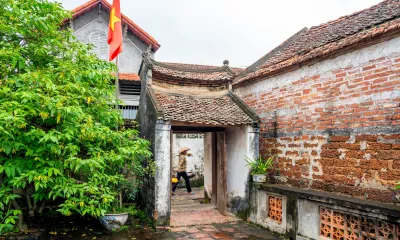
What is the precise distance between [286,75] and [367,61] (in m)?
2.00

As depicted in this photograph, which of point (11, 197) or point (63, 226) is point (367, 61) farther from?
point (63, 226)

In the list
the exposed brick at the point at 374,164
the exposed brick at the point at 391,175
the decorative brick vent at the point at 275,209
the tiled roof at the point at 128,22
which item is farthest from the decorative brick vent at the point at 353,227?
the tiled roof at the point at 128,22

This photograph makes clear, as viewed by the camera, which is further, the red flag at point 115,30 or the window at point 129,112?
the window at point 129,112

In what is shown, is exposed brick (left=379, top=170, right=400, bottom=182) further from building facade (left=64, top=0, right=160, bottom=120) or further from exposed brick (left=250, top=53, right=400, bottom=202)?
building facade (left=64, top=0, right=160, bottom=120)

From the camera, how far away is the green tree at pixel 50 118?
421 cm

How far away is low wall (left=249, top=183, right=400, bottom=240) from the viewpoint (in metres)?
4.18

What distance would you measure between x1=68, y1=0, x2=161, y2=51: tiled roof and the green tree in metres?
7.38

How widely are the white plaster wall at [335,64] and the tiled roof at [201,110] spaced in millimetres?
867

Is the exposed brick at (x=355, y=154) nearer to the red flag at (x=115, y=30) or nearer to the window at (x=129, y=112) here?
the red flag at (x=115, y=30)

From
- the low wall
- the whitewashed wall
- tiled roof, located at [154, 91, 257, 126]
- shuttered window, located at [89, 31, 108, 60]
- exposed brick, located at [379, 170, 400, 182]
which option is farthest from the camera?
the whitewashed wall

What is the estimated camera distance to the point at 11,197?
4355 mm

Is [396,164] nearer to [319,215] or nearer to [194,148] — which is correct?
[319,215]

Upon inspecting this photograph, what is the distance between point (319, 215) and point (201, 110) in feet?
11.5

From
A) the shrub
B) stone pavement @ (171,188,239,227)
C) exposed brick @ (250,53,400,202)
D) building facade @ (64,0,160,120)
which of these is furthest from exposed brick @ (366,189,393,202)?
building facade @ (64,0,160,120)
